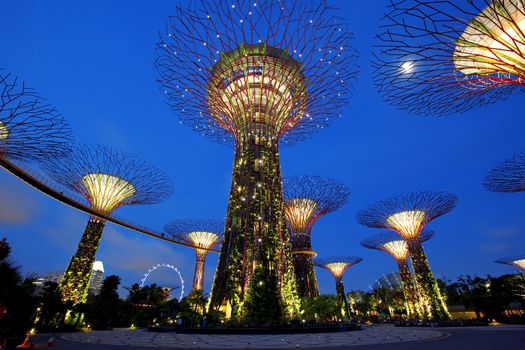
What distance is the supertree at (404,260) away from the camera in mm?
30531

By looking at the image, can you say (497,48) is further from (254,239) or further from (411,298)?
(411,298)

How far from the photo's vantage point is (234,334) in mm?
14062

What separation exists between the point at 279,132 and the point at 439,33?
1303 centimetres

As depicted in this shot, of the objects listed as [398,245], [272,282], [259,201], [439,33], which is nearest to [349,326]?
[272,282]

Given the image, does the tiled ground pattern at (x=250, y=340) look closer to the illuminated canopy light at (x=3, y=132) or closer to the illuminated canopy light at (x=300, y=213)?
the illuminated canopy light at (x=3, y=132)

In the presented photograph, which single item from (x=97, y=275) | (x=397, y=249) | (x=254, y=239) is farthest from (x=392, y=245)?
(x=97, y=275)

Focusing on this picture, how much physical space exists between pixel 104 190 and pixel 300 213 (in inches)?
762

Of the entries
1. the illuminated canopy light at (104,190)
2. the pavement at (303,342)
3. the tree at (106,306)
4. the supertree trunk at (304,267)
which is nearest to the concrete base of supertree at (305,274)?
the supertree trunk at (304,267)

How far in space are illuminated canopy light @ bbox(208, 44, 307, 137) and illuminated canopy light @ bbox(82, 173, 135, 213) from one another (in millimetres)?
11736

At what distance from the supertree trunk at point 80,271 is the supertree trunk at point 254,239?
1228 centimetres

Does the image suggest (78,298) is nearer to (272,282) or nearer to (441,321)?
(272,282)

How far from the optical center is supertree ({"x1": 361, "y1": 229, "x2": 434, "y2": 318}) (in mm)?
30531

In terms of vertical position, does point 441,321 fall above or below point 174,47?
below

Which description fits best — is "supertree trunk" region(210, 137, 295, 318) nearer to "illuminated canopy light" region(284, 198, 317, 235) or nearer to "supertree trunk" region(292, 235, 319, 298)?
"supertree trunk" region(292, 235, 319, 298)
